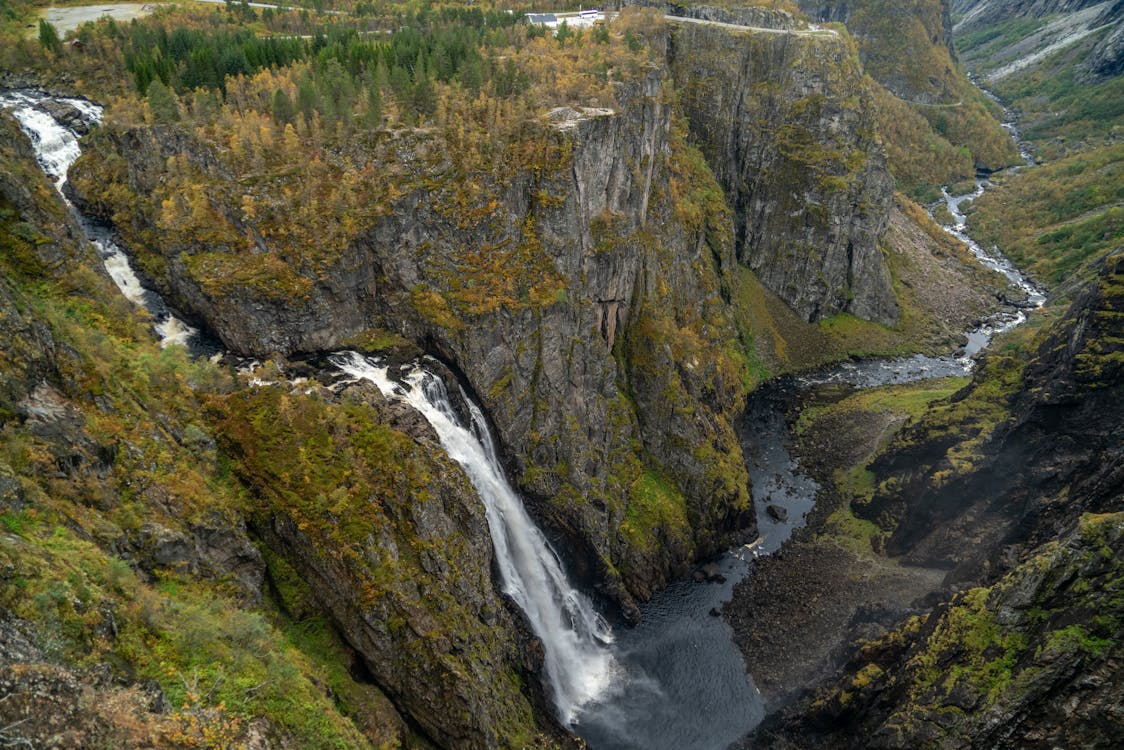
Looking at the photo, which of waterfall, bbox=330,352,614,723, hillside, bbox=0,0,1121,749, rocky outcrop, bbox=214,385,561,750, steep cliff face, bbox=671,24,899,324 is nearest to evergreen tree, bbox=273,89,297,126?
hillside, bbox=0,0,1121,749

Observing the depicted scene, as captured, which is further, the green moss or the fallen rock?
the fallen rock

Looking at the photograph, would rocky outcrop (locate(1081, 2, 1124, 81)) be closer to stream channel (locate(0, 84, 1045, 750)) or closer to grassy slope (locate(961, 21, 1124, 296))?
grassy slope (locate(961, 21, 1124, 296))

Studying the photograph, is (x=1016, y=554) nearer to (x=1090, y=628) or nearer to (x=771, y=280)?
(x=1090, y=628)

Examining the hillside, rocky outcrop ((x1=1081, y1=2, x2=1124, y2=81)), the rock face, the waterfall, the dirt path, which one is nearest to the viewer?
the hillside

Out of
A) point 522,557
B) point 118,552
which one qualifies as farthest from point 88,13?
point 522,557

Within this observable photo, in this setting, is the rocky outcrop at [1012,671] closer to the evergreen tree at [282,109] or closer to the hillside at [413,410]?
the hillside at [413,410]

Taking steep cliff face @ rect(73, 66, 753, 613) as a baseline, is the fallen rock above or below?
below
